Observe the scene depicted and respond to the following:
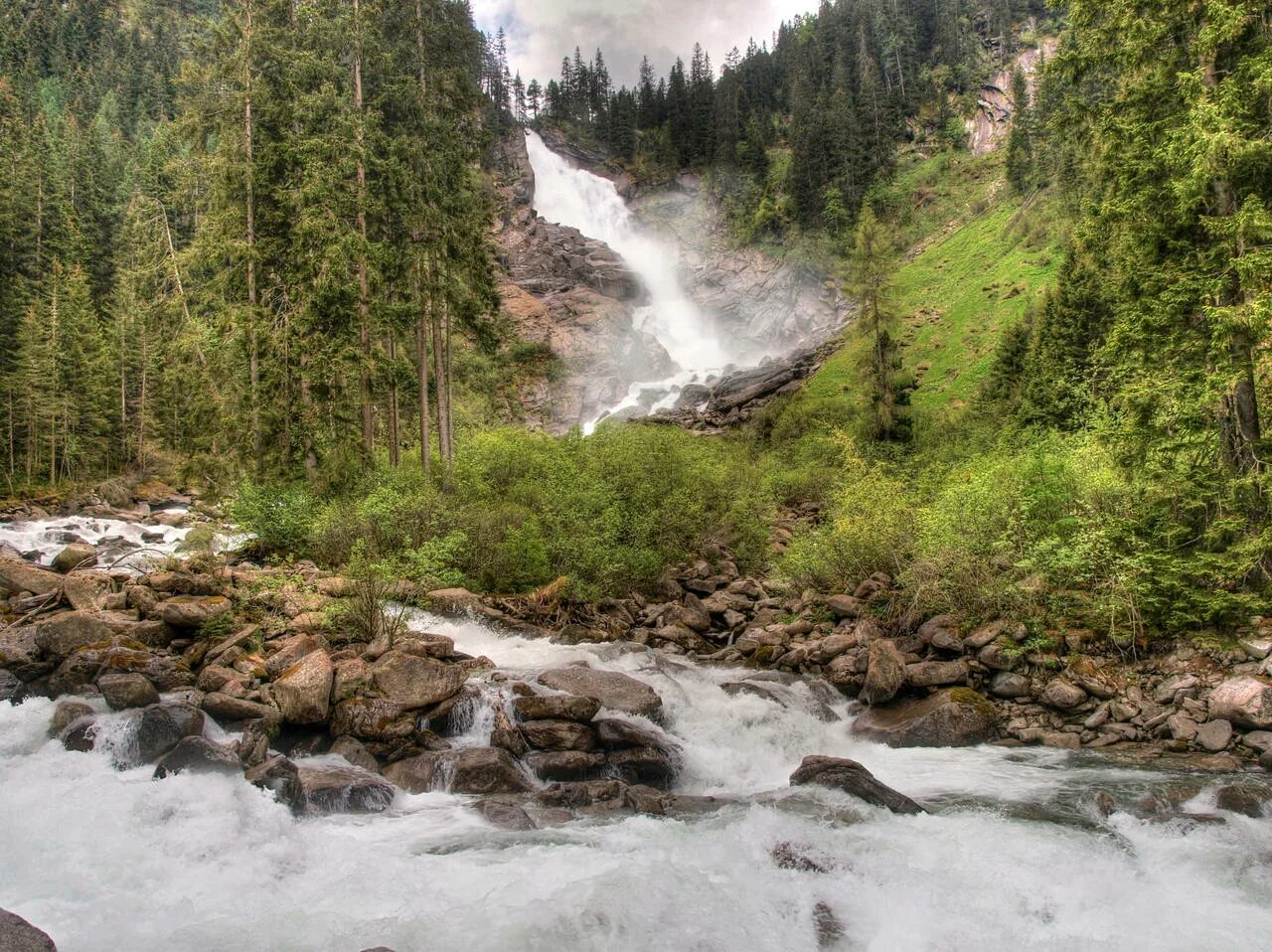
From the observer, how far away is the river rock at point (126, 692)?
8.84 m

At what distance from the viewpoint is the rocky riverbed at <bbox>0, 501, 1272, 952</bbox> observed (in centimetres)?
603

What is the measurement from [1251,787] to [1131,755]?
1.64 meters

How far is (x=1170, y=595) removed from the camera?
11.5 meters

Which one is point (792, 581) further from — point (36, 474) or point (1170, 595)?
point (36, 474)

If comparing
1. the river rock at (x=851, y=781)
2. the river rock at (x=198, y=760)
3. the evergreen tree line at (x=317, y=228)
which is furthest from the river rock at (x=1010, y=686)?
the evergreen tree line at (x=317, y=228)

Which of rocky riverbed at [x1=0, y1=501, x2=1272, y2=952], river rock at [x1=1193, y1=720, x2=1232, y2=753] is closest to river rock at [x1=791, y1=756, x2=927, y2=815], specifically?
rocky riverbed at [x1=0, y1=501, x2=1272, y2=952]

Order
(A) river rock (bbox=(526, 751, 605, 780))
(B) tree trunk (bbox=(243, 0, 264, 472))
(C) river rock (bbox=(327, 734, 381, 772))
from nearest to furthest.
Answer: (C) river rock (bbox=(327, 734, 381, 772)) < (A) river rock (bbox=(526, 751, 605, 780)) < (B) tree trunk (bbox=(243, 0, 264, 472))

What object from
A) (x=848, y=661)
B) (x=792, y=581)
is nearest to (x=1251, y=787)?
(x=848, y=661)

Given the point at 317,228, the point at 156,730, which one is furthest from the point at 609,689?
the point at 317,228

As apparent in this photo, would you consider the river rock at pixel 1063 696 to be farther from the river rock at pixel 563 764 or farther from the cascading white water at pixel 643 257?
the cascading white water at pixel 643 257

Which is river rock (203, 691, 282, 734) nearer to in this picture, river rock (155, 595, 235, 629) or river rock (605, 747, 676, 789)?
river rock (155, 595, 235, 629)

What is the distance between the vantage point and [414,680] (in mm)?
10102

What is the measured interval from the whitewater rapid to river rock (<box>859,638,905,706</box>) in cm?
329

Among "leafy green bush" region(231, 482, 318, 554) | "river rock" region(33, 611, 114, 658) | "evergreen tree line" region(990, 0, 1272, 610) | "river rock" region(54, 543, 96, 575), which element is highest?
"evergreen tree line" region(990, 0, 1272, 610)
